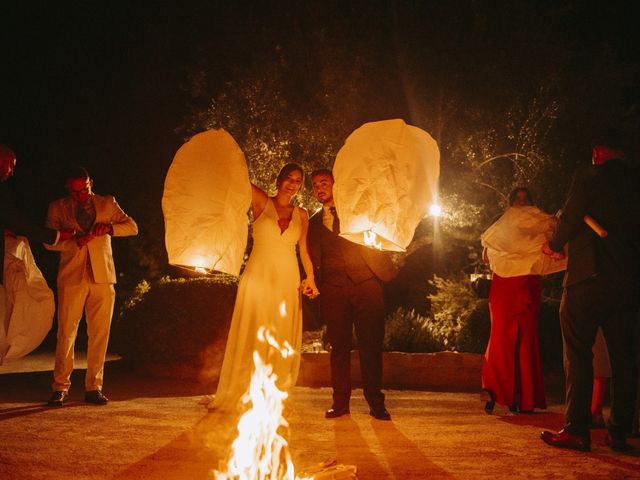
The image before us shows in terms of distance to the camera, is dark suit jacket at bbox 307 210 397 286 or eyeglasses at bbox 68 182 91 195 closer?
dark suit jacket at bbox 307 210 397 286

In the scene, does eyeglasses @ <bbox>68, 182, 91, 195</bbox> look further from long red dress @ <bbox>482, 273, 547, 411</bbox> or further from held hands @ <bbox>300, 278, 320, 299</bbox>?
long red dress @ <bbox>482, 273, 547, 411</bbox>

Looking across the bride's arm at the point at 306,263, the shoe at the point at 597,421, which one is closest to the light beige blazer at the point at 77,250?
the bride's arm at the point at 306,263

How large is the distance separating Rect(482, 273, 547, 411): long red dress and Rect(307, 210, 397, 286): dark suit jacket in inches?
51.4

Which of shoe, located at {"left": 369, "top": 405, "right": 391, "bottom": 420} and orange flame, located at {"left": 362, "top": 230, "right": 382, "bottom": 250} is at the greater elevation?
orange flame, located at {"left": 362, "top": 230, "right": 382, "bottom": 250}

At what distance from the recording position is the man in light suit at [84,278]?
21.9ft

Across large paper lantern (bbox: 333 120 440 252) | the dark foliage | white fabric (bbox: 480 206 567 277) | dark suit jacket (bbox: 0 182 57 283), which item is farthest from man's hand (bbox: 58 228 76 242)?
white fabric (bbox: 480 206 567 277)

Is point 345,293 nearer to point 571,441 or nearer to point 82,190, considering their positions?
point 571,441

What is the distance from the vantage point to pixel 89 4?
15453 millimetres

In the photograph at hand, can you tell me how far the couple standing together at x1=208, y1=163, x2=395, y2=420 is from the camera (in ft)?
19.5

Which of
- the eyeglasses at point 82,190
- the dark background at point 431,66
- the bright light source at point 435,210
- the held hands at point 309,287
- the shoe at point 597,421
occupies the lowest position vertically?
the shoe at point 597,421

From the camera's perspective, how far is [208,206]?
417cm

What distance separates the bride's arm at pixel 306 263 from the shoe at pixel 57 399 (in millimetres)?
2653

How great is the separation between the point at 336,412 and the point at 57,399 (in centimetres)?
277

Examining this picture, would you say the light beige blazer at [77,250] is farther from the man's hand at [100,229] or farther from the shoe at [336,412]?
the shoe at [336,412]
